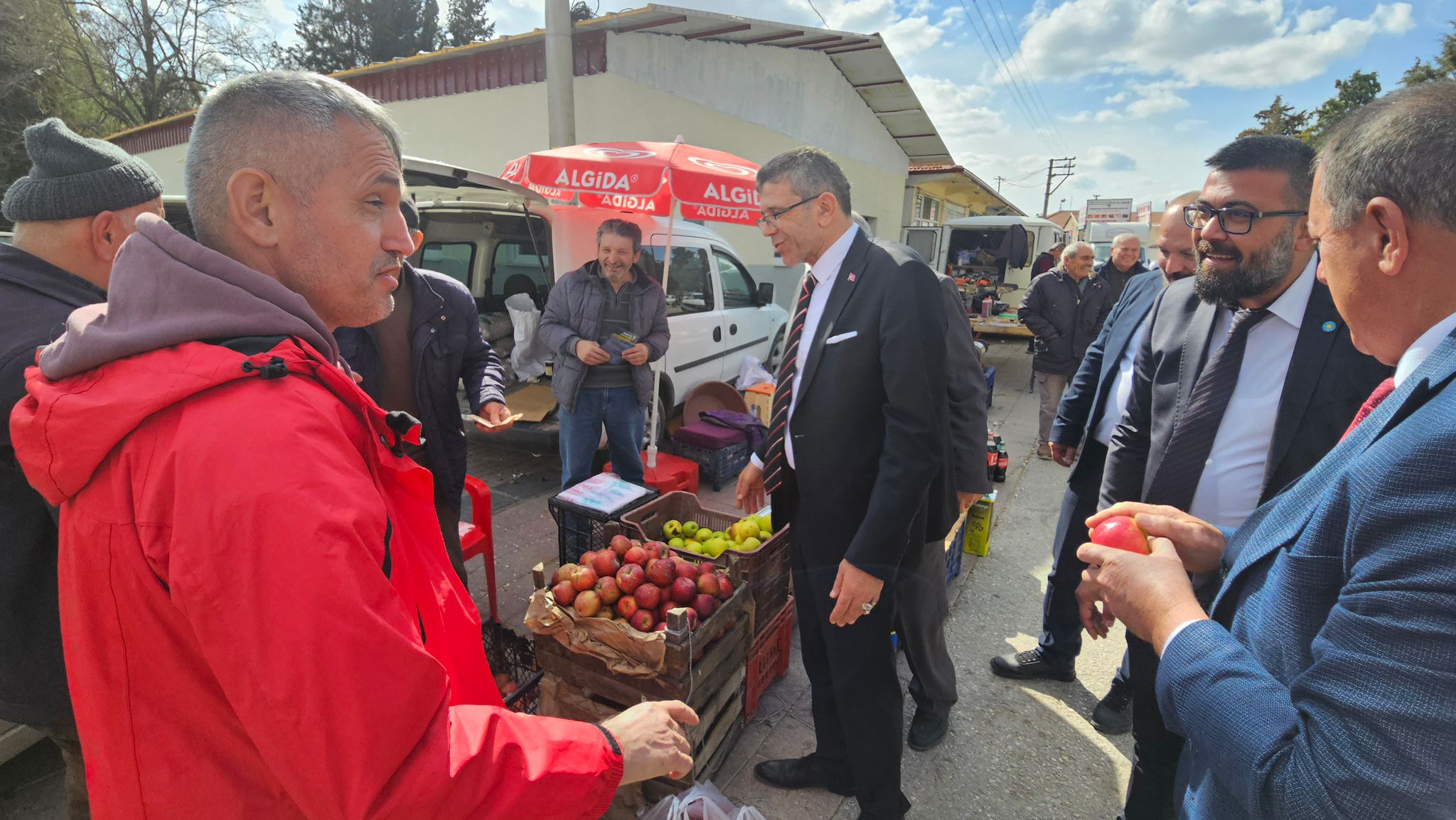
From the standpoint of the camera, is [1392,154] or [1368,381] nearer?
[1392,154]

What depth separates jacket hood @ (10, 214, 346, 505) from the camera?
77cm

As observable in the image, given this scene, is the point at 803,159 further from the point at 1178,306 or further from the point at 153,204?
the point at 153,204

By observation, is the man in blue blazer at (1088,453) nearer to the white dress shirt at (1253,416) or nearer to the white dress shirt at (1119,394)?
the white dress shirt at (1119,394)

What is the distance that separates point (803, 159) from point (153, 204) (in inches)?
85.6

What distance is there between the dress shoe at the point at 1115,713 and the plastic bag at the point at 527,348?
14.8ft

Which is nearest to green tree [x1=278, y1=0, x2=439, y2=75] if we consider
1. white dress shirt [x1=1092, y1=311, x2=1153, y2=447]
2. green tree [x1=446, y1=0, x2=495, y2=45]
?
green tree [x1=446, y1=0, x2=495, y2=45]

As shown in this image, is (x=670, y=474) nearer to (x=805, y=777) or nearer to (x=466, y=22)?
(x=805, y=777)

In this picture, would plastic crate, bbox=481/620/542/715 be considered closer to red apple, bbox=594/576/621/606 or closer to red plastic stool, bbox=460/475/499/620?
red plastic stool, bbox=460/475/499/620

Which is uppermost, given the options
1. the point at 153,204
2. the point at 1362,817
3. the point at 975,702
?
the point at 153,204

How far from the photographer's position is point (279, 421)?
30.9 inches

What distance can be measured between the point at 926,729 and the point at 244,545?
9.26 feet

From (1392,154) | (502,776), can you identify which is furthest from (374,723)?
(1392,154)

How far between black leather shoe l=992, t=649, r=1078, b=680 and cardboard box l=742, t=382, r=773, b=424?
11.0 ft

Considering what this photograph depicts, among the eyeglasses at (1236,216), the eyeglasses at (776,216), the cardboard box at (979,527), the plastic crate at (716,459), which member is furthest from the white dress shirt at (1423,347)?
the plastic crate at (716,459)
